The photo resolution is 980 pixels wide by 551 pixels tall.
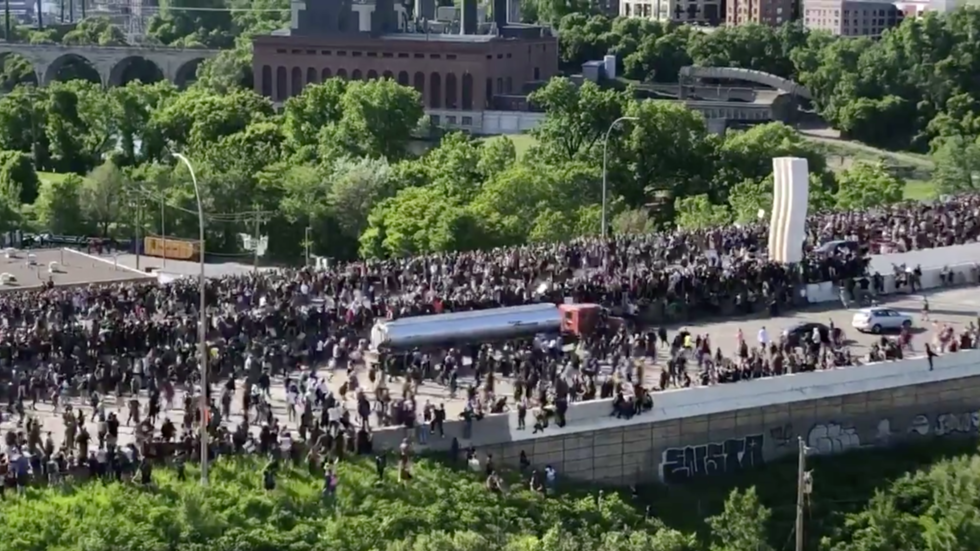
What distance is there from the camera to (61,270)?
1853 inches

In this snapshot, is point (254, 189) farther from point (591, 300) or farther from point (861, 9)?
point (861, 9)

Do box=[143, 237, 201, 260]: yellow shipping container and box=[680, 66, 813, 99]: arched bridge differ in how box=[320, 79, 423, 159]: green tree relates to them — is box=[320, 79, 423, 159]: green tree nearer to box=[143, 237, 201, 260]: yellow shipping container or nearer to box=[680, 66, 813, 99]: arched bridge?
box=[143, 237, 201, 260]: yellow shipping container

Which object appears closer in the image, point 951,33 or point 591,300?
point 591,300

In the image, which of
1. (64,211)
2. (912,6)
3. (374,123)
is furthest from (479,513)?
(912,6)

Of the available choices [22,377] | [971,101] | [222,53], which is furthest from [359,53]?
[22,377]

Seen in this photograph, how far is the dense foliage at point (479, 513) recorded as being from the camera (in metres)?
25.7

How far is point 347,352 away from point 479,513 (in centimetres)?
611

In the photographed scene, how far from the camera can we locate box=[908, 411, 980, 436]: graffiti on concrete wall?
34406mm

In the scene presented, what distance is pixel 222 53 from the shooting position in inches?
4176

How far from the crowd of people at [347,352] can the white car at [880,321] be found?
1.50 metres

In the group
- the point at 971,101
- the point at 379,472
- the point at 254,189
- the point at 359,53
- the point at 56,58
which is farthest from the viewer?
the point at 56,58

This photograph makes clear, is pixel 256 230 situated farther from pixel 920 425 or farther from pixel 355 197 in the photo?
pixel 920 425

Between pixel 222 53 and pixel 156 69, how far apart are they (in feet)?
34.5

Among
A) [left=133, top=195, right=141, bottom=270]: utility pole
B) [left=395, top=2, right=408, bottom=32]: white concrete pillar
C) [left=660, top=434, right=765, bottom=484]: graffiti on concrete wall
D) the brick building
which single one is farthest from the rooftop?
[left=395, top=2, right=408, bottom=32]: white concrete pillar
